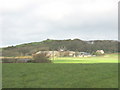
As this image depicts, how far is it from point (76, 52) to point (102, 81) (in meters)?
15.7

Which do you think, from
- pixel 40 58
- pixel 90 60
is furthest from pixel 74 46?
pixel 40 58

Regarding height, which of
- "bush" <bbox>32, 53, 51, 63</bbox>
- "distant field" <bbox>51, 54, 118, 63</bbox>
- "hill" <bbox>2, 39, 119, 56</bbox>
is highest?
"hill" <bbox>2, 39, 119, 56</bbox>

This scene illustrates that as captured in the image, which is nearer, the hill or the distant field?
the distant field

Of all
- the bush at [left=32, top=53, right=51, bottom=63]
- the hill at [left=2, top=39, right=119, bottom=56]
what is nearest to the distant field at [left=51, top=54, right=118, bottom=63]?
the bush at [left=32, top=53, right=51, bottom=63]

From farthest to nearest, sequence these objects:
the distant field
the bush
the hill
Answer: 1. the hill
2. the bush
3. the distant field

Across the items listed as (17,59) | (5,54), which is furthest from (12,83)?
(5,54)

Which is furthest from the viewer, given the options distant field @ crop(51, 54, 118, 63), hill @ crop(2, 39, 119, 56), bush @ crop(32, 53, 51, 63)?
hill @ crop(2, 39, 119, 56)

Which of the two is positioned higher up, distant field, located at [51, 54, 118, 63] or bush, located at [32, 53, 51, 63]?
bush, located at [32, 53, 51, 63]

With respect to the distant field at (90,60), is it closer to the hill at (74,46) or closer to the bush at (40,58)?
the bush at (40,58)

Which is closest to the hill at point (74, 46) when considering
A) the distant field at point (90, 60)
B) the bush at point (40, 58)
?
the distant field at point (90, 60)

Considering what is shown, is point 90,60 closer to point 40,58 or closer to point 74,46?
point 40,58

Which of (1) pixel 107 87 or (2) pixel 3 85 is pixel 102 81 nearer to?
(1) pixel 107 87

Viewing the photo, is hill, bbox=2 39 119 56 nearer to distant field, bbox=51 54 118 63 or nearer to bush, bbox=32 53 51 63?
distant field, bbox=51 54 118 63

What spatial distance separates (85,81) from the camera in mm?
7078
